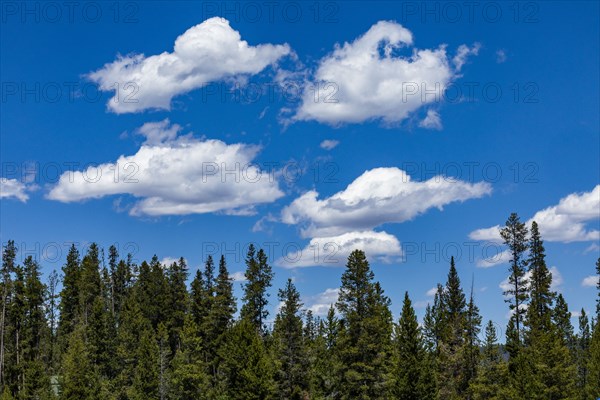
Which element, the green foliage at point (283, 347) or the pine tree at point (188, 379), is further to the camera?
the pine tree at point (188, 379)

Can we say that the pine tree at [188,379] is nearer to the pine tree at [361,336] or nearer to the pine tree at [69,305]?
the pine tree at [361,336]

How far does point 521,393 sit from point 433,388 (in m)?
7.81

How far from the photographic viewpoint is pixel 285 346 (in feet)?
195

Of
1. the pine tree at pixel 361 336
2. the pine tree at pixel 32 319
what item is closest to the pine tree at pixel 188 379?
the pine tree at pixel 361 336

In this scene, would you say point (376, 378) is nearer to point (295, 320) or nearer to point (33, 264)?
point (295, 320)

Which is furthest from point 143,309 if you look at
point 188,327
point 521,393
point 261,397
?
point 521,393

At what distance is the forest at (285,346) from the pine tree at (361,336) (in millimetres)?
113

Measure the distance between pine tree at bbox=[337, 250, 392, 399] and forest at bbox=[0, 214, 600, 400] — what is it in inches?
4.4

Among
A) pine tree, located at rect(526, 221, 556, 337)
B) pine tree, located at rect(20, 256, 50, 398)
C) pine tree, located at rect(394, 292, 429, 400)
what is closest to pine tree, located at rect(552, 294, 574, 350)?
pine tree, located at rect(526, 221, 556, 337)

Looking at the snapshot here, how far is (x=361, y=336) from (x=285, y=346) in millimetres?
10052

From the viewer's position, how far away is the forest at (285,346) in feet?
173

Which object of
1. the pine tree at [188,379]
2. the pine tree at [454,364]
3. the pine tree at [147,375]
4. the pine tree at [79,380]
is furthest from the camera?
the pine tree at [79,380]

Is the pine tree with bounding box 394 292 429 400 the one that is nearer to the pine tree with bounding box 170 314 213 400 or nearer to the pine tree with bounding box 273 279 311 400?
the pine tree with bounding box 273 279 311 400

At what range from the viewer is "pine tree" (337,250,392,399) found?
51.5m
